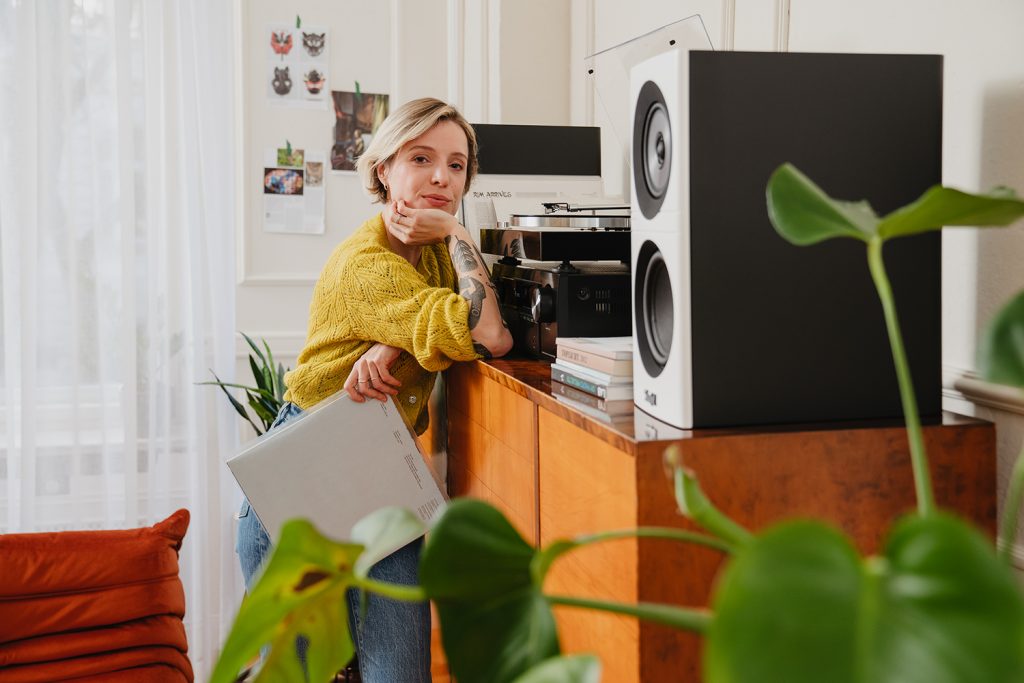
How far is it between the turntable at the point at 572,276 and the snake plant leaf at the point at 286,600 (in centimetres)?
112

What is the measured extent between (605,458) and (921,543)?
801 millimetres

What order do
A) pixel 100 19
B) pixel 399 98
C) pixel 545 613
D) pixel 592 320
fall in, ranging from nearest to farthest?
1. pixel 545 613
2. pixel 592 320
3. pixel 100 19
4. pixel 399 98

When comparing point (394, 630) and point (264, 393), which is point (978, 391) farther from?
point (264, 393)

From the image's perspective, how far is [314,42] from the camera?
3273 mm

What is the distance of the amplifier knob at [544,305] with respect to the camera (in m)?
1.75

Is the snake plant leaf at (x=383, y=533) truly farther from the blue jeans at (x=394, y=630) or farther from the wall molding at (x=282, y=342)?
the wall molding at (x=282, y=342)

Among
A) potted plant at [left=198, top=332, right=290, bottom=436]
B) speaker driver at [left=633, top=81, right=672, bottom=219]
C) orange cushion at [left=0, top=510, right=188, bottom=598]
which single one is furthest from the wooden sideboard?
potted plant at [left=198, top=332, right=290, bottom=436]

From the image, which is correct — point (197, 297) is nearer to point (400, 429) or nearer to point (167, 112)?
point (167, 112)

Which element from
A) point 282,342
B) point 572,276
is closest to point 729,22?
point 572,276

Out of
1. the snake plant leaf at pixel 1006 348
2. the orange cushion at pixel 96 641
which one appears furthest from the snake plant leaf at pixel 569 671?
the orange cushion at pixel 96 641

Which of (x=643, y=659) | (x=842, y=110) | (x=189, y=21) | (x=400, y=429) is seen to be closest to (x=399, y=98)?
(x=189, y=21)

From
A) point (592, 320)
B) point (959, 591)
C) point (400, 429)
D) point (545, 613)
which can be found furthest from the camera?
point (400, 429)

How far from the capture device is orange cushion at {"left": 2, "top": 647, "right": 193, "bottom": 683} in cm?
191

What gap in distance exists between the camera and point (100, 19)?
120 inches
